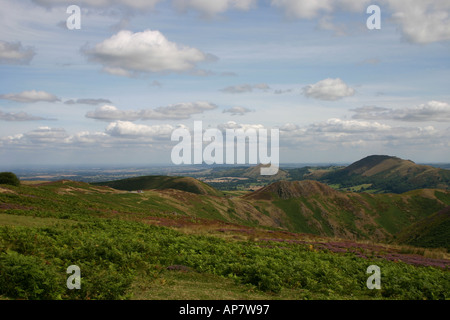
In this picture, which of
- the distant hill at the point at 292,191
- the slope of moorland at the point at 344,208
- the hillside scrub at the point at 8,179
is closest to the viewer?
the hillside scrub at the point at 8,179

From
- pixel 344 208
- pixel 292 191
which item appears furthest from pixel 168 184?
pixel 344 208

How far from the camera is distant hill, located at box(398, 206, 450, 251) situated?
54.2 meters

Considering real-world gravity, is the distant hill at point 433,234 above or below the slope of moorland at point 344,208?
above

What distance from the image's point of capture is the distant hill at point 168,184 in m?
161

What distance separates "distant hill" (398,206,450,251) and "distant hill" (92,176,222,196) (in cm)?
10409

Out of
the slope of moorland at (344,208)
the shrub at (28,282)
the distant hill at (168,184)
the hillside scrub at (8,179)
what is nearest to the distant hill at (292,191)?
the slope of moorland at (344,208)

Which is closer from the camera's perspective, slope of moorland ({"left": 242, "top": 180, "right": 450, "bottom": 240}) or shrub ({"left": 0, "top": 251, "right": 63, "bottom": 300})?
shrub ({"left": 0, "top": 251, "right": 63, "bottom": 300})

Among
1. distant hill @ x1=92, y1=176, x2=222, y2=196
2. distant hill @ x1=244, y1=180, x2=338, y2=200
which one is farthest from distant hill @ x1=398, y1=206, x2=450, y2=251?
distant hill @ x1=92, y1=176, x2=222, y2=196

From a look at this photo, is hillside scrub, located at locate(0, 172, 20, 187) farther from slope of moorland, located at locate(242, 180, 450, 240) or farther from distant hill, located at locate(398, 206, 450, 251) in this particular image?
distant hill, located at locate(398, 206, 450, 251)

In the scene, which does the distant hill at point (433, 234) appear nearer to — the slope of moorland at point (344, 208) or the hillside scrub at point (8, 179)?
the slope of moorland at point (344, 208)

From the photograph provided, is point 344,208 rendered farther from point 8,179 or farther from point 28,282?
point 28,282

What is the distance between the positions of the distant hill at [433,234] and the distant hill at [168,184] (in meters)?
104

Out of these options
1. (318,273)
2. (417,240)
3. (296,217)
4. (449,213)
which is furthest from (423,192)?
(318,273)
